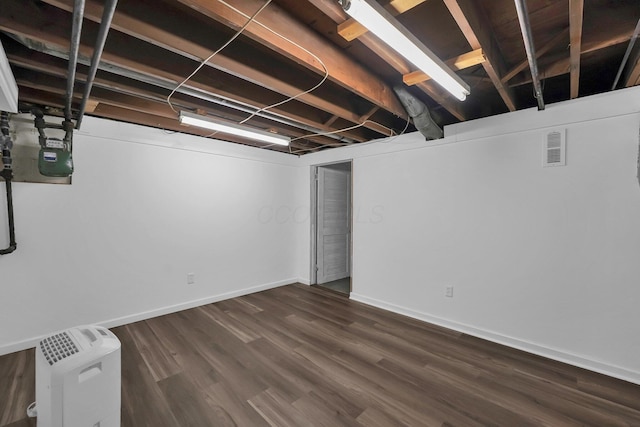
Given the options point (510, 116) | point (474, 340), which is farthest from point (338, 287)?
point (510, 116)

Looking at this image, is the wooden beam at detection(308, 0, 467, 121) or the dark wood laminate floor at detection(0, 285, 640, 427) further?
the dark wood laminate floor at detection(0, 285, 640, 427)

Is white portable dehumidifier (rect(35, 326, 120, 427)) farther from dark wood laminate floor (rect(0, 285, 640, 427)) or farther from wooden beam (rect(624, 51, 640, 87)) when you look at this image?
wooden beam (rect(624, 51, 640, 87))

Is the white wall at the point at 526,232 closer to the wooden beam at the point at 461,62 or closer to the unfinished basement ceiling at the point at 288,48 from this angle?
the unfinished basement ceiling at the point at 288,48

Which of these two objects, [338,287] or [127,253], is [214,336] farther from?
[338,287]

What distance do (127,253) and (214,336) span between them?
1.47 m

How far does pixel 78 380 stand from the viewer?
1.34 metres

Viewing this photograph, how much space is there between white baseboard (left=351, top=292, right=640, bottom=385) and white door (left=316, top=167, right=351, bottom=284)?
1545 millimetres

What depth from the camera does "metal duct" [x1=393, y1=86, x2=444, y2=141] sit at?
2.53m

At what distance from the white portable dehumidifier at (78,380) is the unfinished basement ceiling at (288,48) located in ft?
5.62

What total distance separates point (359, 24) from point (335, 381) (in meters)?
2.50

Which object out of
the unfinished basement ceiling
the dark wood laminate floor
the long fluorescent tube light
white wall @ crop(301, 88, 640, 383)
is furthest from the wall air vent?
the dark wood laminate floor

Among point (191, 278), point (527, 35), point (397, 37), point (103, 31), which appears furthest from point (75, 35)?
point (191, 278)

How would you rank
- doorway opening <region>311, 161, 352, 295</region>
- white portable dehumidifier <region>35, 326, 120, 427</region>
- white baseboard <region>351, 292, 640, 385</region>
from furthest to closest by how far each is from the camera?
doorway opening <region>311, 161, 352, 295</region> < white baseboard <region>351, 292, 640, 385</region> < white portable dehumidifier <region>35, 326, 120, 427</region>

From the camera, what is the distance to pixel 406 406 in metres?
1.92
